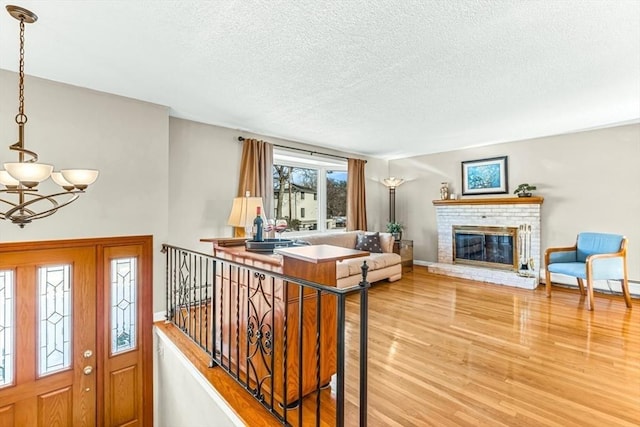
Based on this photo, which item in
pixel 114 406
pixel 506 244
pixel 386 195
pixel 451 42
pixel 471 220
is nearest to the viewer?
pixel 451 42

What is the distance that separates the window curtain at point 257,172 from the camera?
4316 mm

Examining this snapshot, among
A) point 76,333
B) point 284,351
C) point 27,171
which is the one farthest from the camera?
point 76,333

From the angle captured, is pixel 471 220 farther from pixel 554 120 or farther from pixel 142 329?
pixel 142 329

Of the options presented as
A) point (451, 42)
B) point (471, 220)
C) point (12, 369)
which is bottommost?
point (12, 369)

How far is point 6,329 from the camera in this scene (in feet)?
8.22

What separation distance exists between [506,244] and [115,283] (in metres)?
6.05

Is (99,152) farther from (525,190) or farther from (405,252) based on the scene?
(525,190)

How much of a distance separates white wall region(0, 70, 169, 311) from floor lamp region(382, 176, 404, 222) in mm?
4695

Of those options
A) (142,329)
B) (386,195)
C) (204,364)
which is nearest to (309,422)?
(204,364)

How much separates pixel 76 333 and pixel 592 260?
599cm

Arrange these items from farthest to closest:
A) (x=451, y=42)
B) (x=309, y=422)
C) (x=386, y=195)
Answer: (x=386, y=195), (x=451, y=42), (x=309, y=422)

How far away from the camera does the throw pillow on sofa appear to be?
18.1 ft

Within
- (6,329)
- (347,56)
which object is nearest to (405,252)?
(347,56)

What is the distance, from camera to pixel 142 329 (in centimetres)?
319
